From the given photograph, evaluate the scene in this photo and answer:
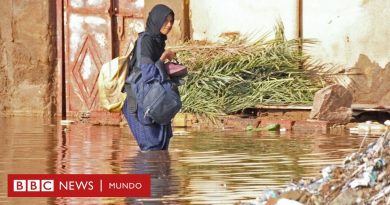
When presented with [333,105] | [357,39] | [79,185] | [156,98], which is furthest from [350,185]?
[357,39]

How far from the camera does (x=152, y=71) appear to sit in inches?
482

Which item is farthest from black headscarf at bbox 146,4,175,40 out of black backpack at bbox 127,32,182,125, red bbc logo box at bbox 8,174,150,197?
red bbc logo box at bbox 8,174,150,197

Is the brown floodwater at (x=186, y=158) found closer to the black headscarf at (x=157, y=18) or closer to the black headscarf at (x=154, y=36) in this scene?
the black headscarf at (x=154, y=36)

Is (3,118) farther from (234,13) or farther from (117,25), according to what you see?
(234,13)

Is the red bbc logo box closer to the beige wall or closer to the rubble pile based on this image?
the rubble pile

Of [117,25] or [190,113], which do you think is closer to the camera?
[190,113]

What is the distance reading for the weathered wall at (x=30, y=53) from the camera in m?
19.8

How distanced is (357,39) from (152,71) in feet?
18.8

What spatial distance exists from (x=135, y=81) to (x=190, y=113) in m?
4.58

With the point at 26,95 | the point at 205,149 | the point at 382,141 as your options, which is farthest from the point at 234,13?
the point at 382,141

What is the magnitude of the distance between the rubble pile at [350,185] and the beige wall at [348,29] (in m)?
8.64

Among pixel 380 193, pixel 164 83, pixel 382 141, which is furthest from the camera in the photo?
pixel 164 83

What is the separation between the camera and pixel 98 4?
63.8 feet

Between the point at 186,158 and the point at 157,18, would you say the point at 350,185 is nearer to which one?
the point at 186,158
